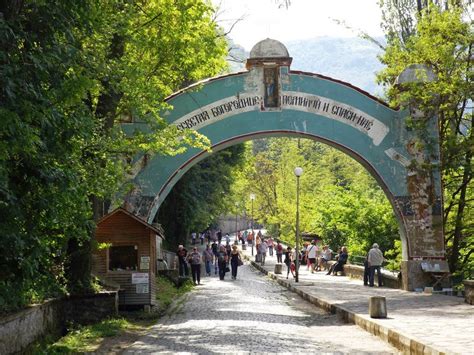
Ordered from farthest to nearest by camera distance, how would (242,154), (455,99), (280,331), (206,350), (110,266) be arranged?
(242,154) < (455,99) < (110,266) < (280,331) < (206,350)

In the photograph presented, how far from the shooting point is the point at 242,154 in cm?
4319

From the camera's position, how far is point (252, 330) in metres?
14.9

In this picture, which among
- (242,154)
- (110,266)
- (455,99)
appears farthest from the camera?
(242,154)

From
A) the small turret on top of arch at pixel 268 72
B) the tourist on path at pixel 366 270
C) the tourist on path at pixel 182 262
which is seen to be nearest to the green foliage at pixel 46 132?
the small turret on top of arch at pixel 268 72

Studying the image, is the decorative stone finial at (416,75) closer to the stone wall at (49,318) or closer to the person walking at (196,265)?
the person walking at (196,265)

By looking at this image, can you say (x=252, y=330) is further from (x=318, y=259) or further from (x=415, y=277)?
(x=318, y=259)

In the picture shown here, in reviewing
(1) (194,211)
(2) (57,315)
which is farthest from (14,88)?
(1) (194,211)

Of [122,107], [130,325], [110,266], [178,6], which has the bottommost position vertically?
[130,325]

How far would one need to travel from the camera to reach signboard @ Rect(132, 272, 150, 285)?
64.3 ft

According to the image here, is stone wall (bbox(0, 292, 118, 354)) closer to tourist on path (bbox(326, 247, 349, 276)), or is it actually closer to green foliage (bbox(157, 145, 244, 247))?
tourist on path (bbox(326, 247, 349, 276))

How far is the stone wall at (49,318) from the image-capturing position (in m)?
11.3

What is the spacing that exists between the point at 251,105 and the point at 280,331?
12.0 metres

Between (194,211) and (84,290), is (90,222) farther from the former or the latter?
(194,211)

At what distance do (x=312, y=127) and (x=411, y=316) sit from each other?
1083 centimetres
